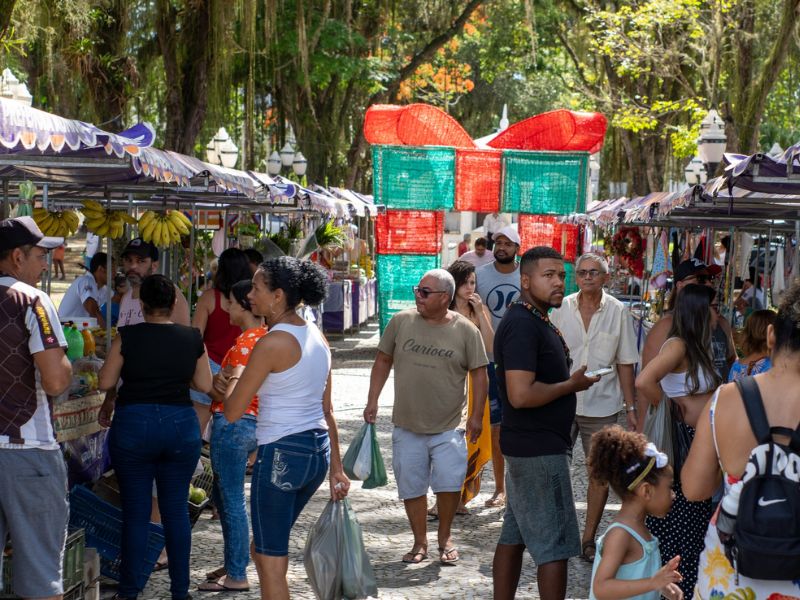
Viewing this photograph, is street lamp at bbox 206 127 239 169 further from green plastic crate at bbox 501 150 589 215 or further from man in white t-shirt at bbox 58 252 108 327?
man in white t-shirt at bbox 58 252 108 327

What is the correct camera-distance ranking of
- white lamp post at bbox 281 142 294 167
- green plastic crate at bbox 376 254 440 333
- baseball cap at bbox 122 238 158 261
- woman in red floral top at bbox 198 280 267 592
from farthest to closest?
white lamp post at bbox 281 142 294 167, green plastic crate at bbox 376 254 440 333, baseball cap at bbox 122 238 158 261, woman in red floral top at bbox 198 280 267 592

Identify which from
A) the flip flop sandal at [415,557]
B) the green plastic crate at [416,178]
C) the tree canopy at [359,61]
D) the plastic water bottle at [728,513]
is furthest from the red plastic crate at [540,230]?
the plastic water bottle at [728,513]

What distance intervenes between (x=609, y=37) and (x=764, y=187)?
1338 cm

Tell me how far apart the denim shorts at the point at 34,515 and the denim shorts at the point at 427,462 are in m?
2.37

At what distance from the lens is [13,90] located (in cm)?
1184

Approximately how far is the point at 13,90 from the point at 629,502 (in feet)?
31.9

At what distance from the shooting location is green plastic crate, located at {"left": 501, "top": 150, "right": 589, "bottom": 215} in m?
16.5

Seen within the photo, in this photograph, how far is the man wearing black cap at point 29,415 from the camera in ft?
14.7

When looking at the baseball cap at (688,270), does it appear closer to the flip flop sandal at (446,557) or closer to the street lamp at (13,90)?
the flip flop sandal at (446,557)

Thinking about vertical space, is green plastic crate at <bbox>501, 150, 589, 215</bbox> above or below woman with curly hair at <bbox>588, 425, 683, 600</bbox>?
above

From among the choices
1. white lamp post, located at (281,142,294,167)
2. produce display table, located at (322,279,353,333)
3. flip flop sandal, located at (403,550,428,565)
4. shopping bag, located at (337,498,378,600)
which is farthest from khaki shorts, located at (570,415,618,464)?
white lamp post, located at (281,142,294,167)

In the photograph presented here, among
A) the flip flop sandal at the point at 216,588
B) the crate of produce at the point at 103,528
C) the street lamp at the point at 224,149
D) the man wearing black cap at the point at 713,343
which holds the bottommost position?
the flip flop sandal at the point at 216,588

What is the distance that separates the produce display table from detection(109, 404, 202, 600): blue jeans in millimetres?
13480

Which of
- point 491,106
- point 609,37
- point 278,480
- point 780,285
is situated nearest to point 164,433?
point 278,480
